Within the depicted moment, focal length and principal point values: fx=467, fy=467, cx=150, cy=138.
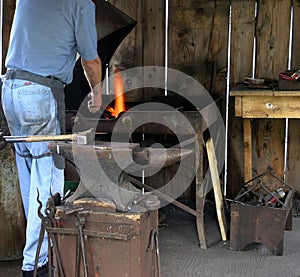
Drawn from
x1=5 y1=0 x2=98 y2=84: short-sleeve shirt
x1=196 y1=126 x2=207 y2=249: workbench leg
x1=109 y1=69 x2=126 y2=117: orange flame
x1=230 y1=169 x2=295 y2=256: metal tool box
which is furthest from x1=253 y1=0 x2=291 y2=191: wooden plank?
x1=5 y1=0 x2=98 y2=84: short-sleeve shirt

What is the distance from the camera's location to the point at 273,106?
3.39 meters

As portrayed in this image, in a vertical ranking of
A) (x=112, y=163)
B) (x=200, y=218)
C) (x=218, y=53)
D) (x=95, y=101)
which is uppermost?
(x=218, y=53)

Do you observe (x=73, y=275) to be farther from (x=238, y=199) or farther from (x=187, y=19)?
(x=187, y=19)

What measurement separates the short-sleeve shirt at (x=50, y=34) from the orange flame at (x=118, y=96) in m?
0.98

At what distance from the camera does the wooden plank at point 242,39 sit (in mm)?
4152

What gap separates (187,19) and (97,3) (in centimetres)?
Answer: 109

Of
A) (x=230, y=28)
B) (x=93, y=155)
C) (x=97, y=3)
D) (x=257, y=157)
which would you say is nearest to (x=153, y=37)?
(x=230, y=28)

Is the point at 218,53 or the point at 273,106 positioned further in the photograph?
the point at 218,53

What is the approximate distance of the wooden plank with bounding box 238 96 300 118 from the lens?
3.38 m

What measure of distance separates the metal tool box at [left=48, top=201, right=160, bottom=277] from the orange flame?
1.48 meters

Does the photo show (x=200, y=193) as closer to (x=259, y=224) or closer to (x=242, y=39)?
(x=259, y=224)

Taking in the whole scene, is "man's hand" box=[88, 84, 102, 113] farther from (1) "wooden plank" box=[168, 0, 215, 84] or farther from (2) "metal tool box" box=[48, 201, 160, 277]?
(1) "wooden plank" box=[168, 0, 215, 84]

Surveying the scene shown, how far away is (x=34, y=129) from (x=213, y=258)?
5.05ft

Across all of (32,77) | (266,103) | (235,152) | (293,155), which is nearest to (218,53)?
(235,152)
